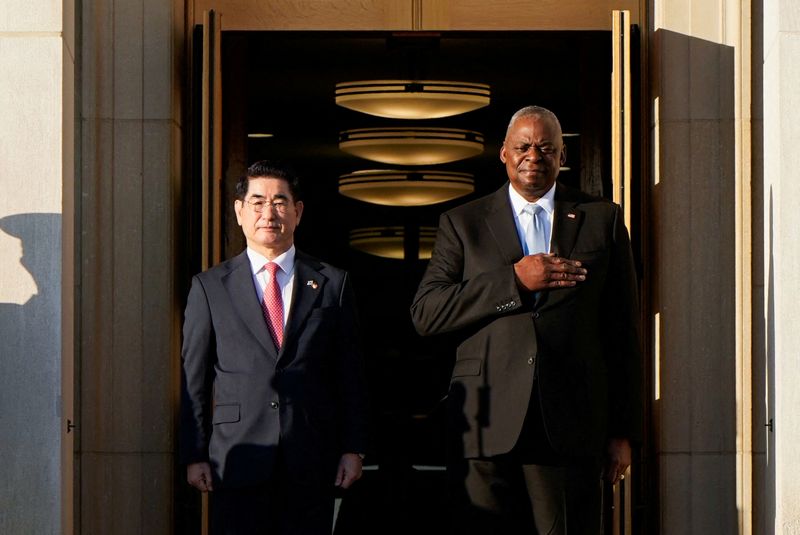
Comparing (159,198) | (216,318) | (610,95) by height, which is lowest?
(216,318)

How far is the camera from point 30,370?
6516mm

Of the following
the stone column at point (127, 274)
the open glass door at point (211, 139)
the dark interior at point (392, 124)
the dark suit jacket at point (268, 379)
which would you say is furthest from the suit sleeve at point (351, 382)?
the dark interior at point (392, 124)

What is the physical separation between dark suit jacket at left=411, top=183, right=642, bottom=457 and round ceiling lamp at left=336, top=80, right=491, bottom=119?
2.80 m

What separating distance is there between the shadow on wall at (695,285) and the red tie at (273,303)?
2.15 meters

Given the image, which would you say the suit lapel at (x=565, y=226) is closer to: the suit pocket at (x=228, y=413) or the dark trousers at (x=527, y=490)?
the dark trousers at (x=527, y=490)

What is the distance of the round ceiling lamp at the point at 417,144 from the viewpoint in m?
9.85

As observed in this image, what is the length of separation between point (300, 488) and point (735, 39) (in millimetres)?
3100

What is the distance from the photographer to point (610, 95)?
8352 millimetres

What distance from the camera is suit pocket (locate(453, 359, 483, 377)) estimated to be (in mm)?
5980

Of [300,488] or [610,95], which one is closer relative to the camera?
[300,488]

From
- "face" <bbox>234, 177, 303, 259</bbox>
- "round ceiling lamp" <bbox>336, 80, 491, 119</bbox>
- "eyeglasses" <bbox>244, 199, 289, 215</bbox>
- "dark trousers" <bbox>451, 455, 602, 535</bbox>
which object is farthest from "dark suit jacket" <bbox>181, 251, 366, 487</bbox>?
"round ceiling lamp" <bbox>336, 80, 491, 119</bbox>

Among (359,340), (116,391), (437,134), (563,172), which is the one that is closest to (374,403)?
(563,172)

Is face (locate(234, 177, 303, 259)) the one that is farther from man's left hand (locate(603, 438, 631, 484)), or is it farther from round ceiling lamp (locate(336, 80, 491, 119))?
round ceiling lamp (locate(336, 80, 491, 119))

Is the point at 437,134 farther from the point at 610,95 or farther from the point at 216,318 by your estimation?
the point at 216,318
